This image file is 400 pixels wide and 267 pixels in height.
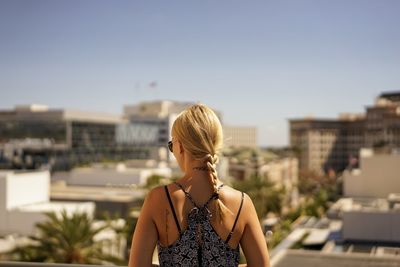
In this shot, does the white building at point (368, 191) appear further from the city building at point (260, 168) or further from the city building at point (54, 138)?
the city building at point (54, 138)

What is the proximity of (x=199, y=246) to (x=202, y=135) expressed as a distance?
9.2 inches

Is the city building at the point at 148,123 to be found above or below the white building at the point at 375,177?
above

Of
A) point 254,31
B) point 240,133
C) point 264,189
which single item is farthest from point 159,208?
point 240,133

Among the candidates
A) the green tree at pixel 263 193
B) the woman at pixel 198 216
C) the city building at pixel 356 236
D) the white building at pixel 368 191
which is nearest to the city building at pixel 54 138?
the green tree at pixel 263 193

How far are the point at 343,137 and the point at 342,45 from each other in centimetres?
3565

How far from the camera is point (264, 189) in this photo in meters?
26.9

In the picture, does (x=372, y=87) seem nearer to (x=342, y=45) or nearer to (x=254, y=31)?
(x=342, y=45)

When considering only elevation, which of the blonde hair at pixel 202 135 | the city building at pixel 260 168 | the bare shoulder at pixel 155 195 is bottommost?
the city building at pixel 260 168

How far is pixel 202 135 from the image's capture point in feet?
3.81

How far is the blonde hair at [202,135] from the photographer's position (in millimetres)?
1161

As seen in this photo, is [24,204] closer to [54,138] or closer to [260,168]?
[260,168]

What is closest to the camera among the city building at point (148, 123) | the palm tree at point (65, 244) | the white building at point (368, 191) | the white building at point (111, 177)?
the palm tree at point (65, 244)

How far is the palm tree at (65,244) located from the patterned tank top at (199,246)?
8477 millimetres

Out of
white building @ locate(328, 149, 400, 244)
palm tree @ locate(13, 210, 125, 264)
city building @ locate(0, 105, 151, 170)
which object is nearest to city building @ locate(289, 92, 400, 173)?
city building @ locate(0, 105, 151, 170)
